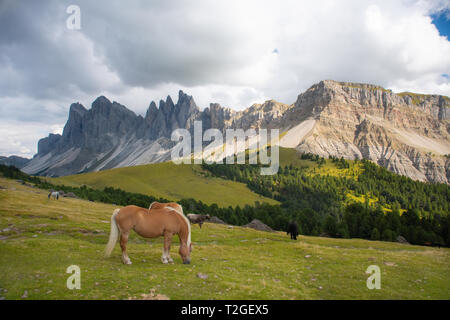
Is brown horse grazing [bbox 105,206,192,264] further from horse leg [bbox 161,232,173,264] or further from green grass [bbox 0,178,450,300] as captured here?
green grass [bbox 0,178,450,300]

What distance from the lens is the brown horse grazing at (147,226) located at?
16859 millimetres

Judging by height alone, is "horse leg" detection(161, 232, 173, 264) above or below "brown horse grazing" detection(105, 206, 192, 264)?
below

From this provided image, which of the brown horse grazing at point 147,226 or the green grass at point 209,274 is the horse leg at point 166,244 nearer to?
the brown horse grazing at point 147,226

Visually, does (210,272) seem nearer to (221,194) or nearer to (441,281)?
(441,281)

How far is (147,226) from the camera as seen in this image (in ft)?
56.5

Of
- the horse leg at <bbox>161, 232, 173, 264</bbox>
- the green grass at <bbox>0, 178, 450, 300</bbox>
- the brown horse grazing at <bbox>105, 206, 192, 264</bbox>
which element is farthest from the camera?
the horse leg at <bbox>161, 232, 173, 264</bbox>

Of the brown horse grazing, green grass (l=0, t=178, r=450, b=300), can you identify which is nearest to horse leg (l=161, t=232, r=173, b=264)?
the brown horse grazing

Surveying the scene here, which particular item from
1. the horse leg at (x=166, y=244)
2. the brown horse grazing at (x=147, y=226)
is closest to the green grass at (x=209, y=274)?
the horse leg at (x=166, y=244)

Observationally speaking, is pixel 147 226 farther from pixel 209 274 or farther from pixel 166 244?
pixel 209 274

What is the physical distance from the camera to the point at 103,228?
108 ft

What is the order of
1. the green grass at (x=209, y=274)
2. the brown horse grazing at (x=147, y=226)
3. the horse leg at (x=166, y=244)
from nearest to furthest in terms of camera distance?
the green grass at (x=209, y=274) < the brown horse grazing at (x=147, y=226) < the horse leg at (x=166, y=244)

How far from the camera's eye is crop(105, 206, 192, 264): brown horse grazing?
16.9 meters

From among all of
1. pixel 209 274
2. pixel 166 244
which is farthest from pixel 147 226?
pixel 209 274
